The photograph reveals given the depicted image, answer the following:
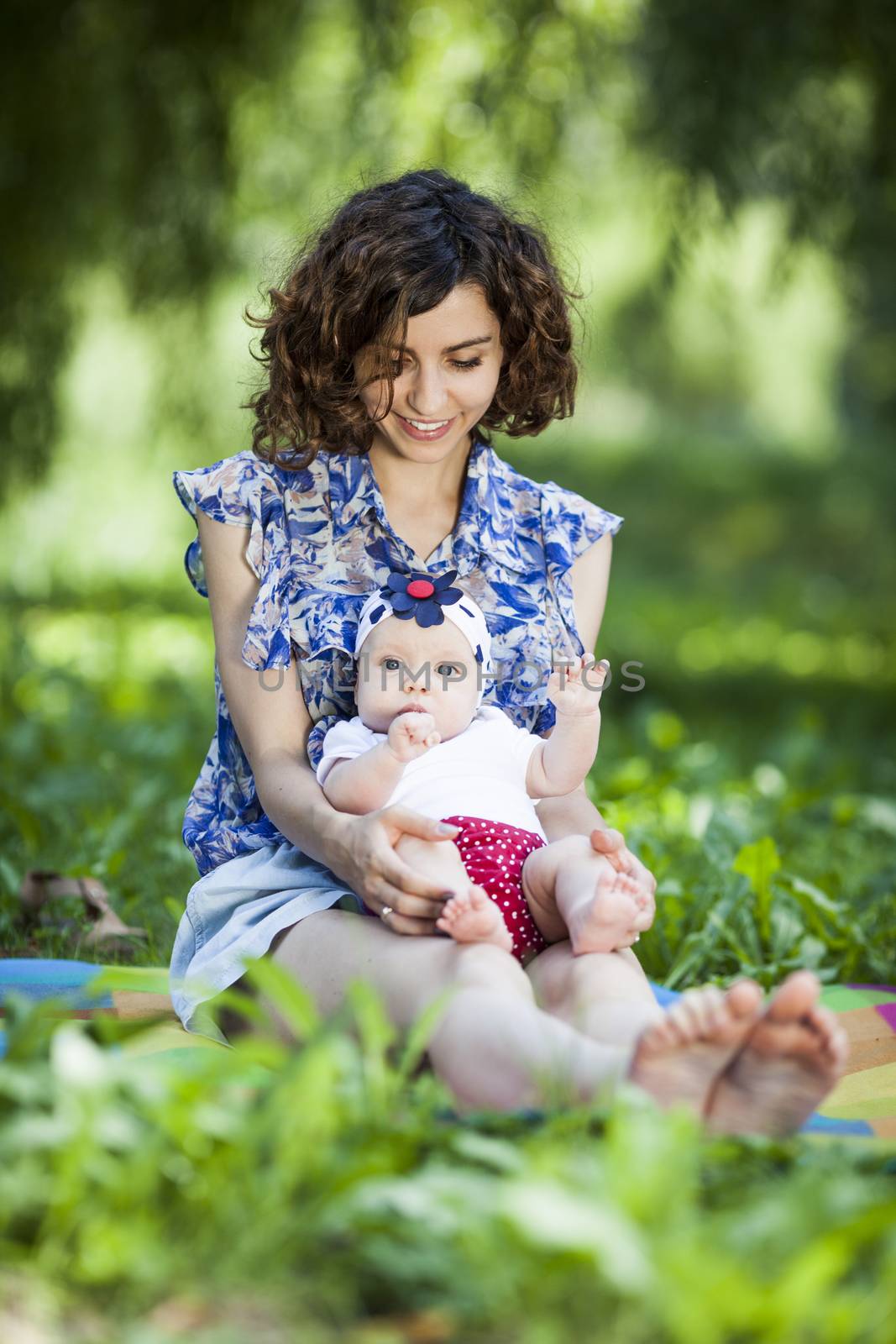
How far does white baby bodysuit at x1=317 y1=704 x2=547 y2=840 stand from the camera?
7.15 ft

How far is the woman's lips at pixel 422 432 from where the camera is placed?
237 centimetres

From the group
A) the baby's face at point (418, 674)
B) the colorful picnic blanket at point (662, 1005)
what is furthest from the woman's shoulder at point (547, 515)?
the colorful picnic blanket at point (662, 1005)

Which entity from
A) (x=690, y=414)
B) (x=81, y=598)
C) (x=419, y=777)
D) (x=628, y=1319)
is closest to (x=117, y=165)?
(x=81, y=598)

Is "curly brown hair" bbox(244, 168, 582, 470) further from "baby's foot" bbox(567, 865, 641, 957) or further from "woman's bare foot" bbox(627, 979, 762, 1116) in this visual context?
"woman's bare foot" bbox(627, 979, 762, 1116)

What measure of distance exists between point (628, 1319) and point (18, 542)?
21.0ft

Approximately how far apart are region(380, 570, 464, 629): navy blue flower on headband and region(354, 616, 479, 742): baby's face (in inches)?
0.5

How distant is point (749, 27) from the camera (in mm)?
4422

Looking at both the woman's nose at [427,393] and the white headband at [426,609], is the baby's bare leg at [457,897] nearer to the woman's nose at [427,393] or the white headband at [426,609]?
the white headband at [426,609]

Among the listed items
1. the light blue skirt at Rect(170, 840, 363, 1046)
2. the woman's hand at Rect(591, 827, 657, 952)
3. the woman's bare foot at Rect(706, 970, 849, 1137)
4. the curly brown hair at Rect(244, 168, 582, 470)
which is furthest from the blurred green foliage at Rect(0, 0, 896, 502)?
the woman's bare foot at Rect(706, 970, 849, 1137)

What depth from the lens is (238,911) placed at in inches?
90.3

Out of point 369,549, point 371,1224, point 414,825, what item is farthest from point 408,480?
point 371,1224

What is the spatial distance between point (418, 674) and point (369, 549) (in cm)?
34

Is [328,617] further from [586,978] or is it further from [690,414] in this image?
[690,414]

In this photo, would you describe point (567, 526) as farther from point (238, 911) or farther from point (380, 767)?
point (238, 911)
